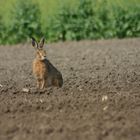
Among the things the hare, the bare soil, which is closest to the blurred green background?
the bare soil

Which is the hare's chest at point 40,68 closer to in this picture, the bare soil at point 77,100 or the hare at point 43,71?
the hare at point 43,71

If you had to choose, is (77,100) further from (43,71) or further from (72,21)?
(72,21)

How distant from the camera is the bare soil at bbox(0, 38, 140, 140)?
750 cm

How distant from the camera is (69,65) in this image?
49.8 feet

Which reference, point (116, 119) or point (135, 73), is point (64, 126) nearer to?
point (116, 119)

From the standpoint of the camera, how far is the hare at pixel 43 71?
1111cm

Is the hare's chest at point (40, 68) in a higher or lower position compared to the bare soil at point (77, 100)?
higher

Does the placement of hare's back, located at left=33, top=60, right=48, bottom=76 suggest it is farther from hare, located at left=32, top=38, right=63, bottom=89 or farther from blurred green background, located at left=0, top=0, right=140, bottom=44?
blurred green background, located at left=0, top=0, right=140, bottom=44

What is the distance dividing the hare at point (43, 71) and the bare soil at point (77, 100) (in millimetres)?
189

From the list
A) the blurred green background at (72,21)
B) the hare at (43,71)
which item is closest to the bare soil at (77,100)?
the hare at (43,71)

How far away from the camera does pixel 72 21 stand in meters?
22.2

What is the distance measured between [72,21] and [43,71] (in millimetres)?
11149

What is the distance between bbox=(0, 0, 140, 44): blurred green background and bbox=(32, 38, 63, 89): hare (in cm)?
1049

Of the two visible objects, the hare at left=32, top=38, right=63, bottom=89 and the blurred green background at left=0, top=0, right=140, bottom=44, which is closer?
the hare at left=32, top=38, right=63, bottom=89
